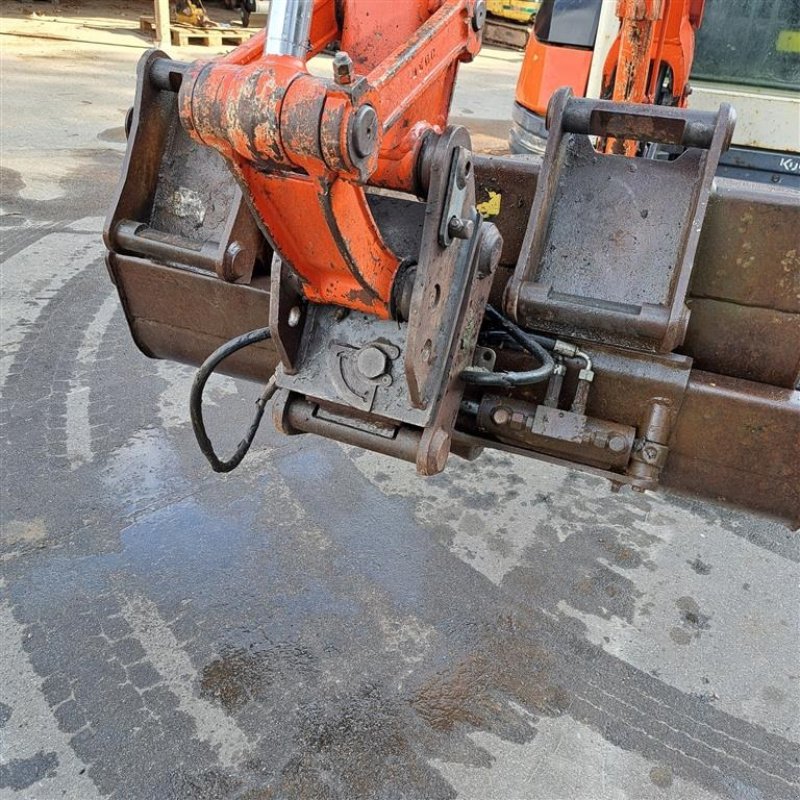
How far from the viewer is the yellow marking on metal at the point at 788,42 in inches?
141

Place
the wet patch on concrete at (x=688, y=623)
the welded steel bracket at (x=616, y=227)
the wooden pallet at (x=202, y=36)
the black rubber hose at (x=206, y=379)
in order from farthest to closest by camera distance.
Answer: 1. the wooden pallet at (x=202, y=36)
2. the wet patch on concrete at (x=688, y=623)
3. the black rubber hose at (x=206, y=379)
4. the welded steel bracket at (x=616, y=227)

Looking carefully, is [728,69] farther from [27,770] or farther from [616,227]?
[27,770]

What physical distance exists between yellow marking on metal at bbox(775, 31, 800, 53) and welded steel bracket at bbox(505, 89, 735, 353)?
8.42ft

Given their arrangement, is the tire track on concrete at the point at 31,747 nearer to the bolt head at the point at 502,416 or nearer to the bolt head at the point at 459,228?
the bolt head at the point at 502,416

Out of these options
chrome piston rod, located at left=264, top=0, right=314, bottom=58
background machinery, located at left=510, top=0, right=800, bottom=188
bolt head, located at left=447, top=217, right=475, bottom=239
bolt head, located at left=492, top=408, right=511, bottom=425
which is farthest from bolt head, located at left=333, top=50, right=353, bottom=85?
background machinery, located at left=510, top=0, right=800, bottom=188

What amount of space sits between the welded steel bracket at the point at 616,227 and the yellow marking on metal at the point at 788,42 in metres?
2.57

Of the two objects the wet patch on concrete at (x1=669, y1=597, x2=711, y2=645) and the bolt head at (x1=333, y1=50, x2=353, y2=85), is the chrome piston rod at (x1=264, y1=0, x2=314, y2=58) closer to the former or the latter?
the bolt head at (x1=333, y1=50, x2=353, y2=85)

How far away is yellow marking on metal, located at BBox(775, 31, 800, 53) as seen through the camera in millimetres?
3572

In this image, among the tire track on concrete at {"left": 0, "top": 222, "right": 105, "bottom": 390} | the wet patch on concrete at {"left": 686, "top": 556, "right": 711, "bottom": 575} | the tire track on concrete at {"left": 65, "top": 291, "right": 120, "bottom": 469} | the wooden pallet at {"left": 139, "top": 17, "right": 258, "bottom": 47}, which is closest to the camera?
the wet patch on concrete at {"left": 686, "top": 556, "right": 711, "bottom": 575}

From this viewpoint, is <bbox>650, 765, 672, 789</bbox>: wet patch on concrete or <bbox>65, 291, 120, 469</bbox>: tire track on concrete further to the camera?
<bbox>65, 291, 120, 469</bbox>: tire track on concrete

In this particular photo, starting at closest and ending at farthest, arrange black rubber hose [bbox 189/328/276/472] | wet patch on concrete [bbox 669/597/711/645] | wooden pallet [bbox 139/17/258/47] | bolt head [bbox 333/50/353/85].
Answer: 1. bolt head [bbox 333/50/353/85]
2. black rubber hose [bbox 189/328/276/472]
3. wet patch on concrete [bbox 669/597/711/645]
4. wooden pallet [bbox 139/17/258/47]

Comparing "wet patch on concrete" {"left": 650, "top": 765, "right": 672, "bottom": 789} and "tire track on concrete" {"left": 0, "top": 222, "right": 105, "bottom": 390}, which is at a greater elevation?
Result: "tire track on concrete" {"left": 0, "top": 222, "right": 105, "bottom": 390}

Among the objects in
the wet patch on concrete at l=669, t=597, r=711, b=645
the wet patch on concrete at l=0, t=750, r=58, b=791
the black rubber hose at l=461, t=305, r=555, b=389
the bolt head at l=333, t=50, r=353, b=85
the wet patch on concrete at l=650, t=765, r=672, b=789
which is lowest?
the wet patch on concrete at l=0, t=750, r=58, b=791

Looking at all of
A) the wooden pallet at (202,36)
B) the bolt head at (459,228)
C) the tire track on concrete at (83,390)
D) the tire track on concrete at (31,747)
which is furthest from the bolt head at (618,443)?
the wooden pallet at (202,36)
